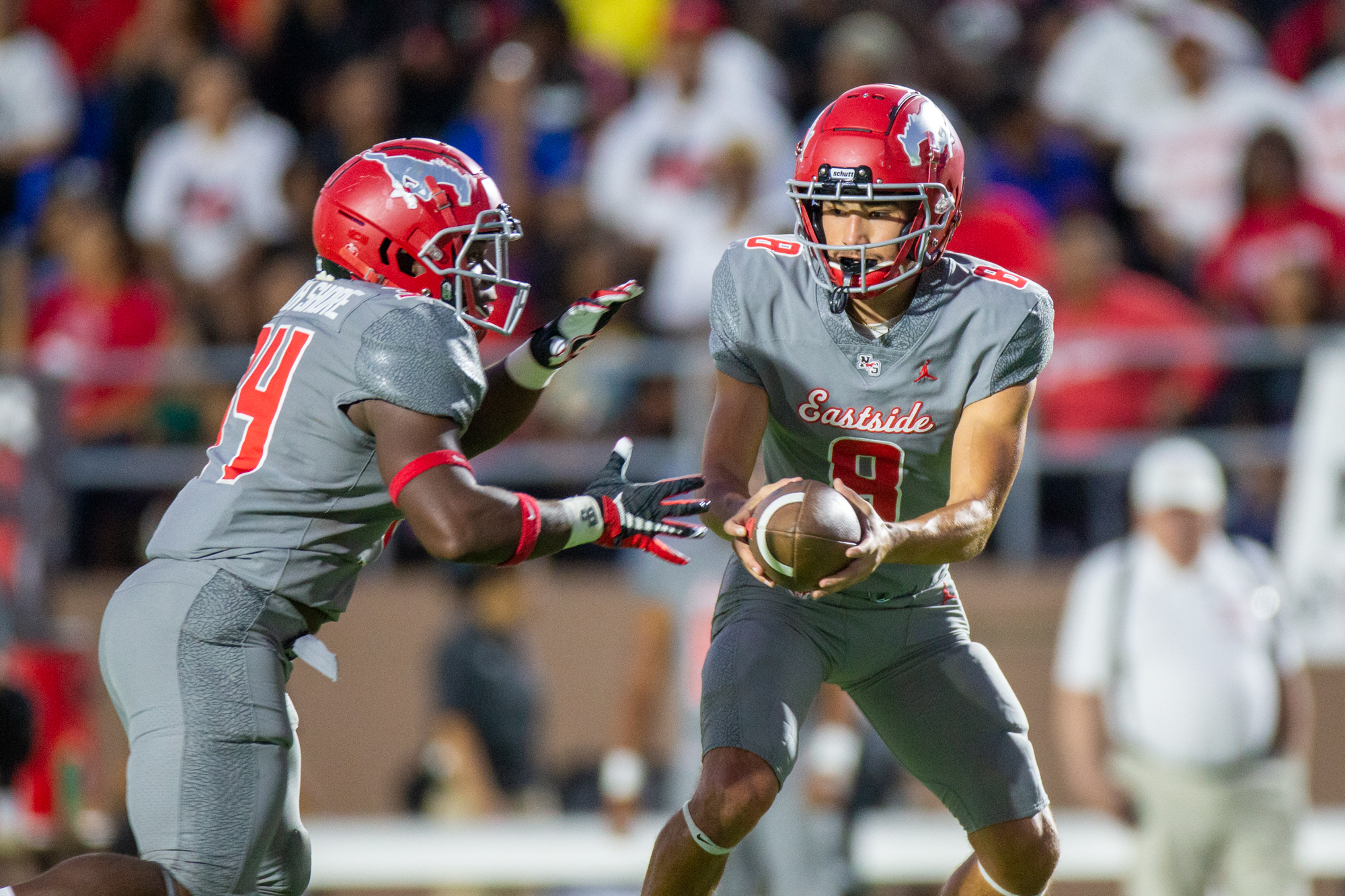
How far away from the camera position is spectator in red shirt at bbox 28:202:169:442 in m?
8.08

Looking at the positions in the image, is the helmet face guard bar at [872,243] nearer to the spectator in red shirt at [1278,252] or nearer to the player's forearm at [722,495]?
the player's forearm at [722,495]

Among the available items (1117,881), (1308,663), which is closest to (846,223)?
(1308,663)

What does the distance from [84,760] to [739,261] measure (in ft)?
15.1

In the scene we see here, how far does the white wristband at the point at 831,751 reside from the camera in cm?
669

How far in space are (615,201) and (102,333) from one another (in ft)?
8.58

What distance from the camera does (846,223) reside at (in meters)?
4.02

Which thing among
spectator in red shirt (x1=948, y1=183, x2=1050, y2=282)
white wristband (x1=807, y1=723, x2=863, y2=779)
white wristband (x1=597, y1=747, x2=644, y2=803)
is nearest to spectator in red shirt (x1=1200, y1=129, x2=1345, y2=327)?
spectator in red shirt (x1=948, y1=183, x2=1050, y2=282)

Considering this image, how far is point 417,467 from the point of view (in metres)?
3.55

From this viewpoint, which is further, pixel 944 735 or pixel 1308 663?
pixel 1308 663

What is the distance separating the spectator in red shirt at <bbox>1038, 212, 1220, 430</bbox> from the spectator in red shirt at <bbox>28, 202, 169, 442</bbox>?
4.23 metres

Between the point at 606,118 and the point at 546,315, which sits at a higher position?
the point at 606,118

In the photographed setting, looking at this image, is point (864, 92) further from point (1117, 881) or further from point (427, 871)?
point (1117, 881)

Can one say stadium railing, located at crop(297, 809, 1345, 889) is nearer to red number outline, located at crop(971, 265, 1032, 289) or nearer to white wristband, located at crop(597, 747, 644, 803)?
white wristband, located at crop(597, 747, 644, 803)

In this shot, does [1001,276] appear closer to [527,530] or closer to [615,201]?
[527,530]
